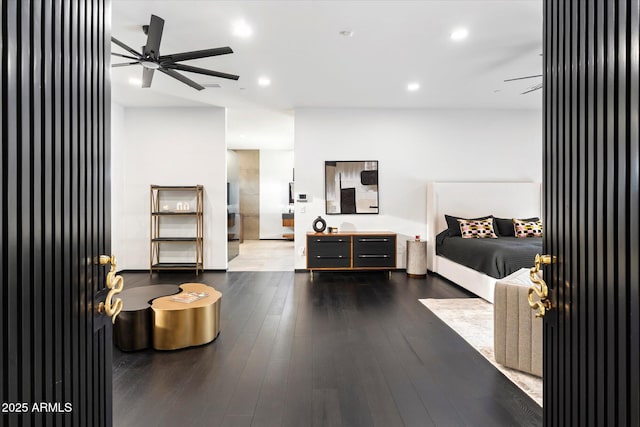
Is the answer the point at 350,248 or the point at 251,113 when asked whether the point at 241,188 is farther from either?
the point at 350,248

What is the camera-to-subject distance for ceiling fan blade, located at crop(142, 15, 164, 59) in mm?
2920

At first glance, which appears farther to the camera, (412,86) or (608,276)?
(412,86)

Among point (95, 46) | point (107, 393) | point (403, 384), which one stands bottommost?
point (403, 384)

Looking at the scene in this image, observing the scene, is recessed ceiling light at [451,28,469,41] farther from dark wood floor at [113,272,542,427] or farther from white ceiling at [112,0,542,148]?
dark wood floor at [113,272,542,427]

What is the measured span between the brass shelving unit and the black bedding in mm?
4072

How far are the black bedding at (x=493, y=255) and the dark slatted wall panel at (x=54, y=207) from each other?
3913 millimetres

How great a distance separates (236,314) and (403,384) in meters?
2.05

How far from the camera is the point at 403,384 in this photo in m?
2.29

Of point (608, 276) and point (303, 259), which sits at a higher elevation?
point (608, 276)

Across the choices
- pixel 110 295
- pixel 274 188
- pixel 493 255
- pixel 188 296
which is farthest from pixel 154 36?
pixel 274 188

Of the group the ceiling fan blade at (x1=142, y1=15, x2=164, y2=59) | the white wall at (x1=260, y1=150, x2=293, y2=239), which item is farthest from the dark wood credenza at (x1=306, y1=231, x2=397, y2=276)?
the white wall at (x1=260, y1=150, x2=293, y2=239)

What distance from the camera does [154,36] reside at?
122 inches

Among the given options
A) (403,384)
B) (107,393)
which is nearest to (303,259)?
(403,384)

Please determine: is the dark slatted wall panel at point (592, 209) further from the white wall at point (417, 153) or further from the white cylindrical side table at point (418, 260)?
the white wall at point (417, 153)
